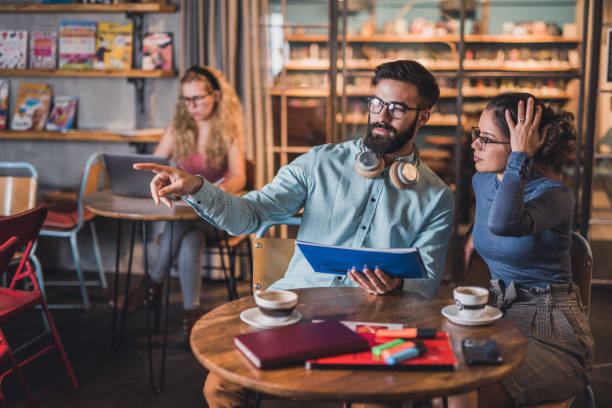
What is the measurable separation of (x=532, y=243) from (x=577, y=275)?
0.24 meters

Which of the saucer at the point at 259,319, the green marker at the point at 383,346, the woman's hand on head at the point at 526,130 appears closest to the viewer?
the green marker at the point at 383,346

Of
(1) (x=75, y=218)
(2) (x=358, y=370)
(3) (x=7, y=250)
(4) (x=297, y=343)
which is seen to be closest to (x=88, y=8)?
(1) (x=75, y=218)

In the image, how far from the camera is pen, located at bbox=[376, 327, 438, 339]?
1.35m

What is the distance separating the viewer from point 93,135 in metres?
4.28

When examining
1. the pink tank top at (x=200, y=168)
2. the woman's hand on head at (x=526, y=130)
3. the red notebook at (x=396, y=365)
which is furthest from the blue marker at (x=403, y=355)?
the pink tank top at (x=200, y=168)

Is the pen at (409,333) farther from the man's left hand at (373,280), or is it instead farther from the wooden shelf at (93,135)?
the wooden shelf at (93,135)

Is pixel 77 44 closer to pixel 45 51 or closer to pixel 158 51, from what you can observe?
pixel 45 51

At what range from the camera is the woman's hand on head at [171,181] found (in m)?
1.69

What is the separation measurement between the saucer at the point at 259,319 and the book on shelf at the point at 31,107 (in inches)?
140

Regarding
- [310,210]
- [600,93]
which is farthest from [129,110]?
[600,93]

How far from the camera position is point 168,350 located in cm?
319

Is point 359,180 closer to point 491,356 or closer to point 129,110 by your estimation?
point 491,356

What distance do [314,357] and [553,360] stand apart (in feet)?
2.44

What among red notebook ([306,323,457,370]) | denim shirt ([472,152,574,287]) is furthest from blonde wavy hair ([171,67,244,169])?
red notebook ([306,323,457,370])
